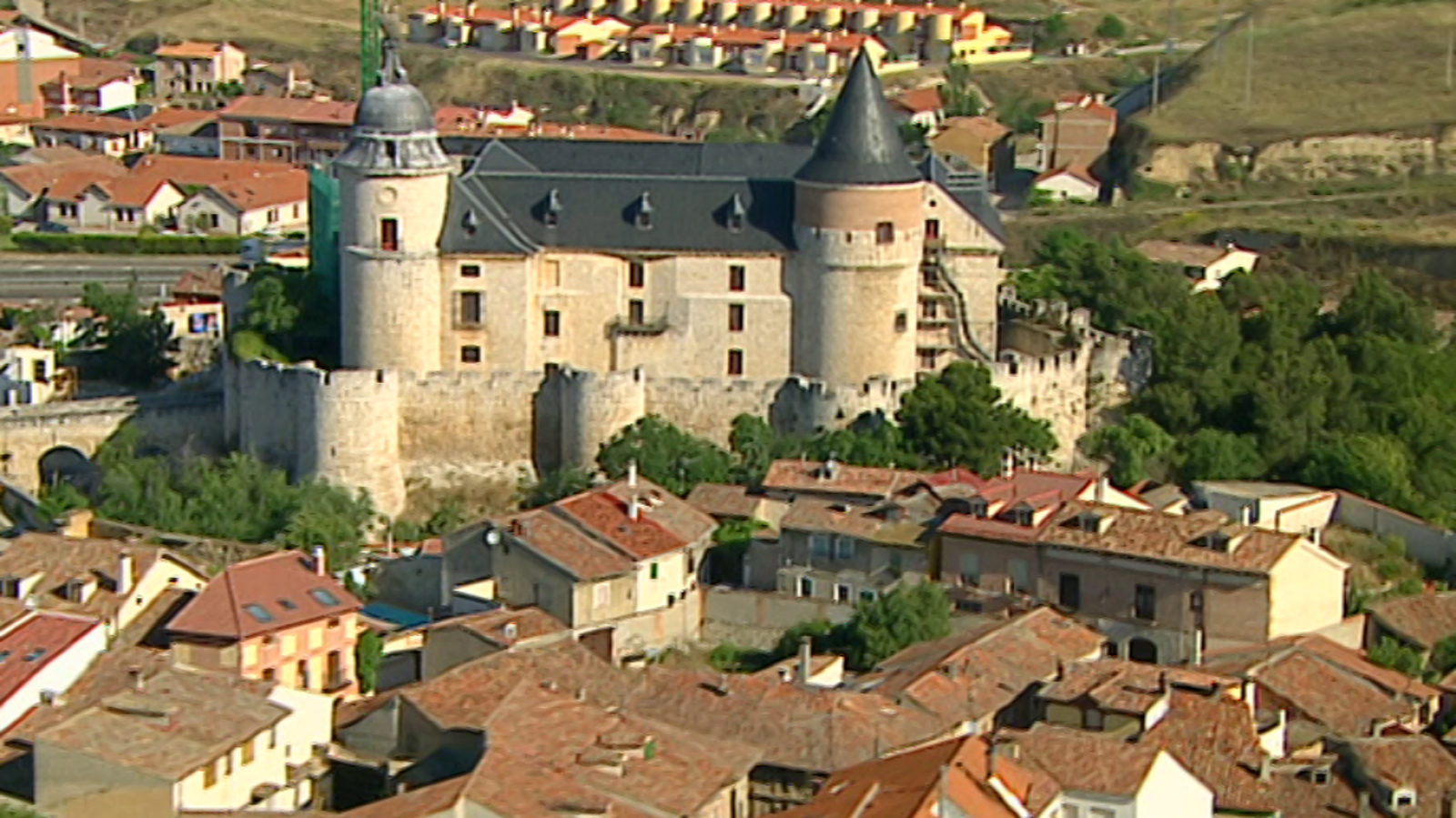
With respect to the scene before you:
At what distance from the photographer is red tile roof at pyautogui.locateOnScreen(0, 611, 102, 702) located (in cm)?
3909

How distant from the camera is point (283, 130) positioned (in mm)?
91000

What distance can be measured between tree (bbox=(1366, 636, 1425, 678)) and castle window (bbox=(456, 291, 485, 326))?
14.6m

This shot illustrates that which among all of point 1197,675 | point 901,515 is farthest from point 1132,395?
point 1197,675

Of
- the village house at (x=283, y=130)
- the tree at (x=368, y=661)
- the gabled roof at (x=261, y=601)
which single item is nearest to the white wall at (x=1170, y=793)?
the tree at (x=368, y=661)

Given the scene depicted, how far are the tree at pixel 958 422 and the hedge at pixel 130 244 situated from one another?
33567mm

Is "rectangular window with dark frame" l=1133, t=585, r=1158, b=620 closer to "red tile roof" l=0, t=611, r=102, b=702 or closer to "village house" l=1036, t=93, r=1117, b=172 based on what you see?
"red tile roof" l=0, t=611, r=102, b=702

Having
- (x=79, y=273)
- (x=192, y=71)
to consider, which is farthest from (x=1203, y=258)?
(x=192, y=71)

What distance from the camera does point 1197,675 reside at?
40.7m

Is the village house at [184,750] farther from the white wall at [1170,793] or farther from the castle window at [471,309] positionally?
the castle window at [471,309]

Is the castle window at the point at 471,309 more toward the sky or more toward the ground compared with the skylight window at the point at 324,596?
more toward the sky

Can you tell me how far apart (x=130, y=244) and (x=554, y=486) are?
3289 centimetres

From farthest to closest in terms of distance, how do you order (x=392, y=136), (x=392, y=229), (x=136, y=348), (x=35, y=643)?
1. (x=136, y=348)
2. (x=392, y=229)
3. (x=392, y=136)
4. (x=35, y=643)

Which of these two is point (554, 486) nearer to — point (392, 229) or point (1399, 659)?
point (392, 229)

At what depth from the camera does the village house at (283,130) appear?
9000cm
